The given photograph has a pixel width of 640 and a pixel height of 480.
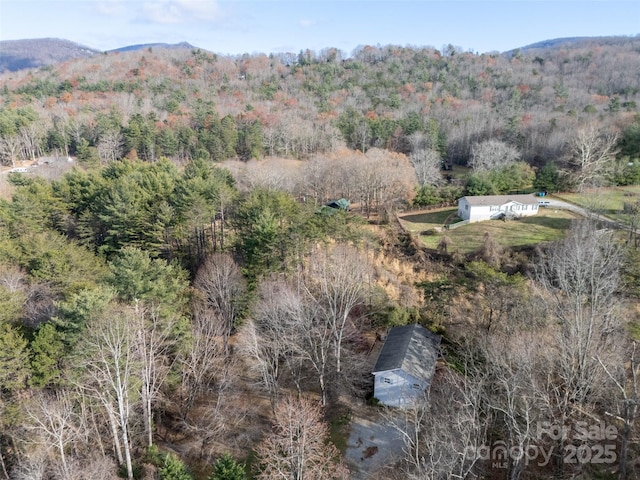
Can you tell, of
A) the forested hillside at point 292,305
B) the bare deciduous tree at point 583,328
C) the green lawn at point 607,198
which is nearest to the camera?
the bare deciduous tree at point 583,328

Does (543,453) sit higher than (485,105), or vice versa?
(485,105)

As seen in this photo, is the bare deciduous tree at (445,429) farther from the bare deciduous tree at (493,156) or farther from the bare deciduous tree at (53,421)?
the bare deciduous tree at (493,156)

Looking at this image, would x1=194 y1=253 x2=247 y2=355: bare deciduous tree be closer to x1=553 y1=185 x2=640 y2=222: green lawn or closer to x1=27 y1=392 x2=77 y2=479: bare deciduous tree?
x1=27 y1=392 x2=77 y2=479: bare deciduous tree

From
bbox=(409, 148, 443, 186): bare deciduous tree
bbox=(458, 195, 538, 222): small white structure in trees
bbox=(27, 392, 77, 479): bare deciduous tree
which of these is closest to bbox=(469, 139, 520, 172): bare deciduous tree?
bbox=(409, 148, 443, 186): bare deciduous tree

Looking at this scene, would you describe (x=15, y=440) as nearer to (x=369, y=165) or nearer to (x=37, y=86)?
(x=369, y=165)

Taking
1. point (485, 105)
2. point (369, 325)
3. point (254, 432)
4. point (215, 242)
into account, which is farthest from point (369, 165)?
point (485, 105)

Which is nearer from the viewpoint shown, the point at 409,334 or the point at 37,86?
the point at 409,334

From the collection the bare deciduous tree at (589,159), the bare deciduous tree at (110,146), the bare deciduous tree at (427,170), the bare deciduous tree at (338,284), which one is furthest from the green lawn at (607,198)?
the bare deciduous tree at (110,146)
